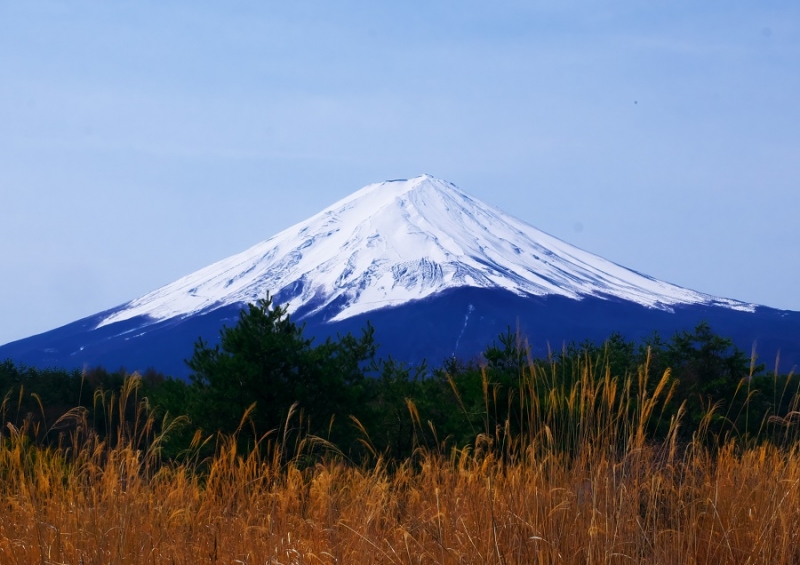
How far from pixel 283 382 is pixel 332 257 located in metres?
119

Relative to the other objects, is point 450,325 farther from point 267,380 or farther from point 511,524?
point 511,524

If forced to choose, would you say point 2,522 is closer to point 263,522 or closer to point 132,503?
point 132,503

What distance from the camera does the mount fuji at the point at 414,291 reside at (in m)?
120

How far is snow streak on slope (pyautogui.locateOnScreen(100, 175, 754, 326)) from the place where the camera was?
12406 cm

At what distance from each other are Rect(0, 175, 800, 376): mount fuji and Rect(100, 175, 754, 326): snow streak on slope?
0.21m

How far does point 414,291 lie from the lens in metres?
134

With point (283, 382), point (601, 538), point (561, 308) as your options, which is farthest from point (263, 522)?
point (561, 308)

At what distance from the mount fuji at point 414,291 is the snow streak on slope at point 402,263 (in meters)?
0.21

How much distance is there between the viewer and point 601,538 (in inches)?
123

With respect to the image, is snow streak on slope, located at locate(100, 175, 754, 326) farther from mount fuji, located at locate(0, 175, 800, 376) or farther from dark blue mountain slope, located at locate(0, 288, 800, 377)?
dark blue mountain slope, located at locate(0, 288, 800, 377)

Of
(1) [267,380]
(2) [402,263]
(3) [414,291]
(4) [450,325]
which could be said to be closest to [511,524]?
(1) [267,380]

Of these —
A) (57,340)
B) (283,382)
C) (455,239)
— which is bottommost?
(57,340)

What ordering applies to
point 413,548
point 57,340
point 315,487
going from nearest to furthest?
point 413,548, point 315,487, point 57,340

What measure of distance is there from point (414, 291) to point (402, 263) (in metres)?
4.63
